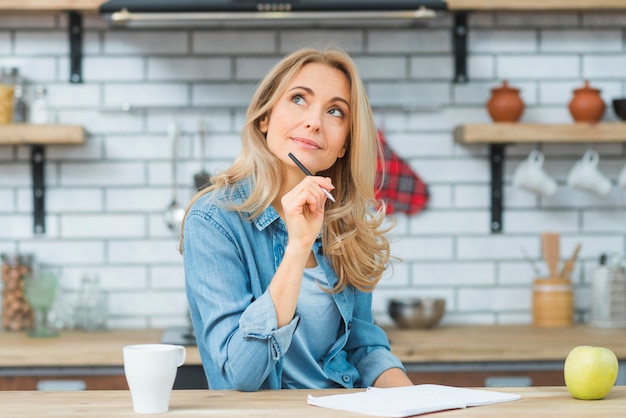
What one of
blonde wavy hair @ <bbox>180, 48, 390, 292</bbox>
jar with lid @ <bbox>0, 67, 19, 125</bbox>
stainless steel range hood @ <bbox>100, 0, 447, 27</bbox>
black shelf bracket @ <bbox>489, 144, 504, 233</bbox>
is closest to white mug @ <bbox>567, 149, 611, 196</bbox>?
black shelf bracket @ <bbox>489, 144, 504, 233</bbox>

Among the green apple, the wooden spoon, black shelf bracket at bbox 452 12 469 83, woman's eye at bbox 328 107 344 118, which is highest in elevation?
black shelf bracket at bbox 452 12 469 83

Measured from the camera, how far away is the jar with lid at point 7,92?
11.7 ft

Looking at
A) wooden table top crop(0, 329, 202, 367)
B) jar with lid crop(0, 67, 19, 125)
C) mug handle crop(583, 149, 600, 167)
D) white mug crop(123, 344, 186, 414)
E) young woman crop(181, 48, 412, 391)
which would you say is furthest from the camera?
mug handle crop(583, 149, 600, 167)

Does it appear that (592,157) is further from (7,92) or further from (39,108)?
(7,92)

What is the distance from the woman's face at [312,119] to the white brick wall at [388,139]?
60.3 inches

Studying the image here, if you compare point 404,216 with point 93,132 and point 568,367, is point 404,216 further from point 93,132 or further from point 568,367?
point 568,367

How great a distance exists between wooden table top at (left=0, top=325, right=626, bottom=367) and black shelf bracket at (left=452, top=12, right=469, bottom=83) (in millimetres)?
1073

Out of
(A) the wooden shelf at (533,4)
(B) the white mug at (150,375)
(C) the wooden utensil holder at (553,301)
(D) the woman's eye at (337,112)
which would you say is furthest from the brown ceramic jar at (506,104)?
(B) the white mug at (150,375)

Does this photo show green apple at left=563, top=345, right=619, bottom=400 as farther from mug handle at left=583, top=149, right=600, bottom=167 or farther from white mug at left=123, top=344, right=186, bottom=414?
mug handle at left=583, top=149, right=600, bottom=167

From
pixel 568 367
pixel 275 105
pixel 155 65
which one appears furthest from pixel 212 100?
pixel 568 367

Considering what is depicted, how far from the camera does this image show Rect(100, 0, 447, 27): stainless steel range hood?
3.16 m

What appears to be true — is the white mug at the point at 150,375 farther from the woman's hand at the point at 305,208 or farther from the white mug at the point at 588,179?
the white mug at the point at 588,179

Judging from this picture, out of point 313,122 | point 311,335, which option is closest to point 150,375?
point 311,335

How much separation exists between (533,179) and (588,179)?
0.74ft
